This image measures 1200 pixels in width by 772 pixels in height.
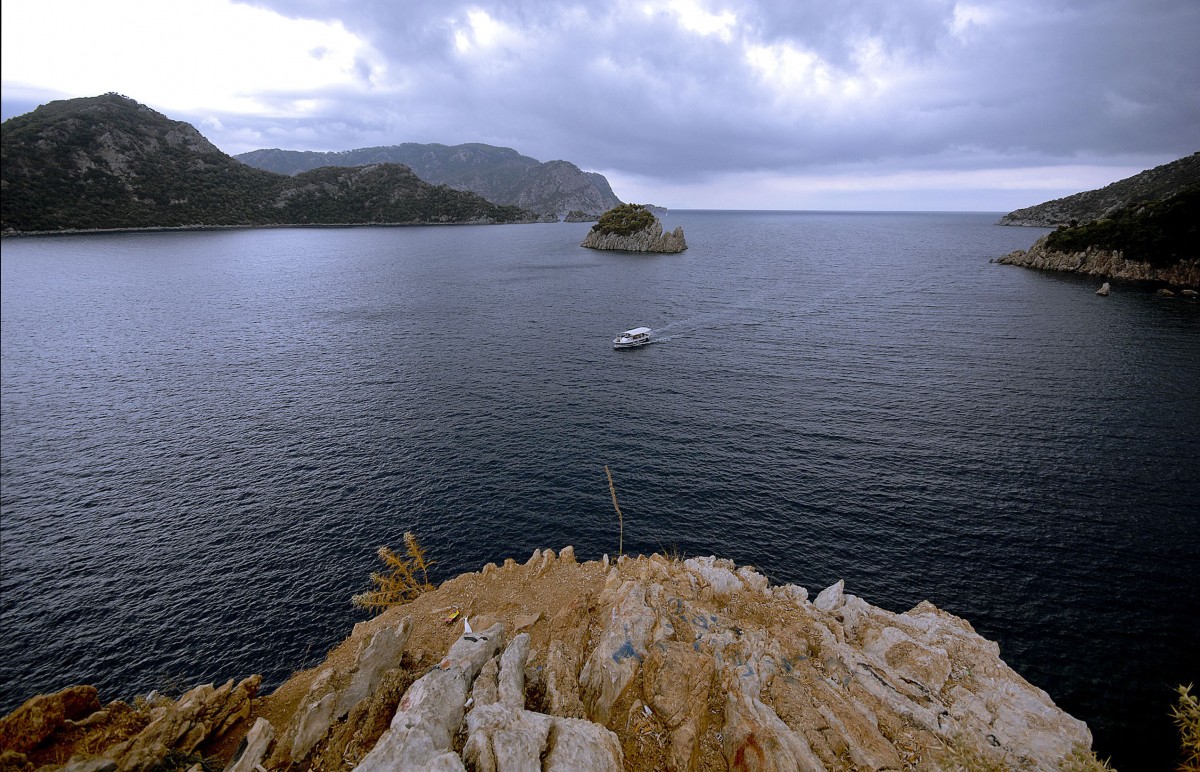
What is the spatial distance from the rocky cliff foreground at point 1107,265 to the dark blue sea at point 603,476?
39325 mm

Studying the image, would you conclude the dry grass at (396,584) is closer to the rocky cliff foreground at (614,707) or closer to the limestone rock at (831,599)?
the rocky cliff foreground at (614,707)

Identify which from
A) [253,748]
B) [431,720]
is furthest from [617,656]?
[253,748]

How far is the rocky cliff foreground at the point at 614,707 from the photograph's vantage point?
1730 cm

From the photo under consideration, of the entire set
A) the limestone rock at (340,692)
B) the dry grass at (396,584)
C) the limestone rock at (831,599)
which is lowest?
the dry grass at (396,584)

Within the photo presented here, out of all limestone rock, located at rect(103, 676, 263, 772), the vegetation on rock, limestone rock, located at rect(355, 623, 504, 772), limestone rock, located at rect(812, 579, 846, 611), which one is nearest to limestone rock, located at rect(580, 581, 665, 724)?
limestone rock, located at rect(355, 623, 504, 772)

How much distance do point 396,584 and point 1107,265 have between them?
215m

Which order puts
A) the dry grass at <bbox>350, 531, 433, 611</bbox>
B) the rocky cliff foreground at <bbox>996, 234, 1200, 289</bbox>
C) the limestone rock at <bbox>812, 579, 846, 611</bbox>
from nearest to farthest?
the limestone rock at <bbox>812, 579, 846, 611</bbox> → the dry grass at <bbox>350, 531, 433, 611</bbox> → the rocky cliff foreground at <bbox>996, 234, 1200, 289</bbox>

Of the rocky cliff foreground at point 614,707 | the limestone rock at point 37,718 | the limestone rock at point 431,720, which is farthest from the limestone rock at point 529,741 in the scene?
the limestone rock at point 37,718

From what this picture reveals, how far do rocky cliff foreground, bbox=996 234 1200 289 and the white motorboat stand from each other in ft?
490

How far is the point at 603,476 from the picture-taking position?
56.7 meters

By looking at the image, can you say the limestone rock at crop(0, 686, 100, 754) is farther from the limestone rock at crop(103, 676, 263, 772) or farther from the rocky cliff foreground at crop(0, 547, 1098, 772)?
the limestone rock at crop(103, 676, 263, 772)

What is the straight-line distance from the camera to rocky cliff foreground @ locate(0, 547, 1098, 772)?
56.7 feet

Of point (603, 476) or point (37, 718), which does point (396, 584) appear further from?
point (603, 476)

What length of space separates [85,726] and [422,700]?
46.2 ft
